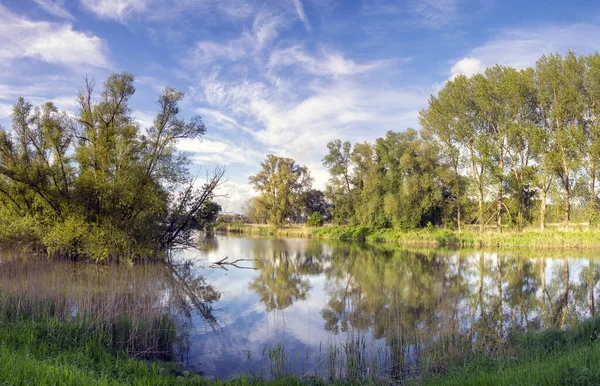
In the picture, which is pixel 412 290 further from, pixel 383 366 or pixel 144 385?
pixel 144 385

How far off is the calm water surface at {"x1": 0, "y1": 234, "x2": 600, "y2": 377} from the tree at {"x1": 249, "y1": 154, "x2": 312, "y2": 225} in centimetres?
3692

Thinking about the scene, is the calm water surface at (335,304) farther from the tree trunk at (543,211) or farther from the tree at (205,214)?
the tree trunk at (543,211)

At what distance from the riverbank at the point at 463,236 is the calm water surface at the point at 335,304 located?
31.6ft

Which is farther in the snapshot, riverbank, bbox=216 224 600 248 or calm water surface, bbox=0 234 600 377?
riverbank, bbox=216 224 600 248

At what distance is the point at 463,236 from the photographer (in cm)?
3856

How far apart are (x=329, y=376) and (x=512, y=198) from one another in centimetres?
4064

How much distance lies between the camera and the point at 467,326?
1066cm

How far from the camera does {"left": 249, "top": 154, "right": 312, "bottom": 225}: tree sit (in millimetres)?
61938

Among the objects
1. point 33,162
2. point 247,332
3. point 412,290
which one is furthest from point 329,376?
point 33,162

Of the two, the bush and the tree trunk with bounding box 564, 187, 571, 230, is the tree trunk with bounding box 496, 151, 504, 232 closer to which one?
the tree trunk with bounding box 564, 187, 571, 230

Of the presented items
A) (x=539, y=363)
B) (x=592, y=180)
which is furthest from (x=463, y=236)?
(x=539, y=363)

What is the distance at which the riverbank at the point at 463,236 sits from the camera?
108 feet

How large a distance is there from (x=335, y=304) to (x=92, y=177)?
42.6 feet

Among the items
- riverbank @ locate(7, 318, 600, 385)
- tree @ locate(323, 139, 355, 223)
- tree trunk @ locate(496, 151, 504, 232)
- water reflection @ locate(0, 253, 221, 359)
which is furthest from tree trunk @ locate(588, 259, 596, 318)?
tree @ locate(323, 139, 355, 223)
